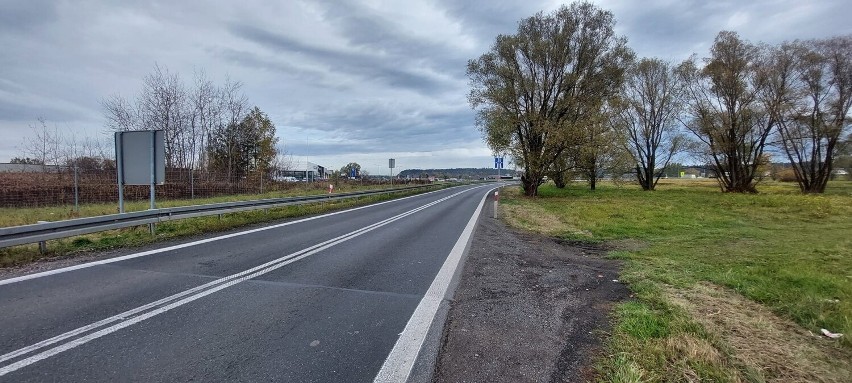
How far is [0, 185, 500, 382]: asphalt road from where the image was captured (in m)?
3.04

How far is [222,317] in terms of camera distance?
13.4 ft

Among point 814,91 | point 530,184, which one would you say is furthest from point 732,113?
point 530,184

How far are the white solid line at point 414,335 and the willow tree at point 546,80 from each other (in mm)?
23626

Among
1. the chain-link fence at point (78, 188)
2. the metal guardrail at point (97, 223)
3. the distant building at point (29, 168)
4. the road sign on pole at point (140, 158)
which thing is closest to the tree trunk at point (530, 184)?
the metal guardrail at point (97, 223)

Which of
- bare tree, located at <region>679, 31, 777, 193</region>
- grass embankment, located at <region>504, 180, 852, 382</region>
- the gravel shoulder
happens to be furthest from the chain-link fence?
bare tree, located at <region>679, 31, 777, 193</region>

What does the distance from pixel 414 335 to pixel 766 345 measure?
3.25 metres

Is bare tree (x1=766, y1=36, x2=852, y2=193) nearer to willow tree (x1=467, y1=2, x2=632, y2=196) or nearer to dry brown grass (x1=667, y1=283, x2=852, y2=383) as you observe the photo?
willow tree (x1=467, y1=2, x2=632, y2=196)

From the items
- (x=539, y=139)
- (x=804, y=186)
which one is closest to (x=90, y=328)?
(x=539, y=139)

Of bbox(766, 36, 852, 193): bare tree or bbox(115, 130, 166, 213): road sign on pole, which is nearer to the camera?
bbox(115, 130, 166, 213): road sign on pole

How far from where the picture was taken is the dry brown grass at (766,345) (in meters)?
3.11

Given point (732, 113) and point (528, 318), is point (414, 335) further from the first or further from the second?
point (732, 113)

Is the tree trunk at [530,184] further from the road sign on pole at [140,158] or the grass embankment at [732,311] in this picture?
the road sign on pole at [140,158]

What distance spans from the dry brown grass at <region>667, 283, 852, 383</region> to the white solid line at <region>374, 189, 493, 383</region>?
231cm

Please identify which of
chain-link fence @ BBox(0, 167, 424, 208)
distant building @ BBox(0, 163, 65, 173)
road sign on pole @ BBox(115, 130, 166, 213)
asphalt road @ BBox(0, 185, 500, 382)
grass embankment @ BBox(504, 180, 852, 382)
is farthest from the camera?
distant building @ BBox(0, 163, 65, 173)
